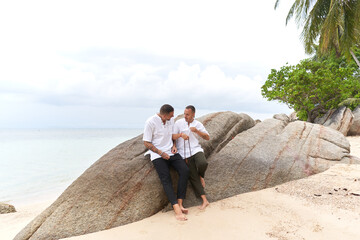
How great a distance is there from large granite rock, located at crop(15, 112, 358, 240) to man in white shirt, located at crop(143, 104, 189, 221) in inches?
15.3

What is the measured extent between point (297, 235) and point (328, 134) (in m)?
6.41

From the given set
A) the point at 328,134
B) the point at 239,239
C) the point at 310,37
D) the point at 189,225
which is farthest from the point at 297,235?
the point at 310,37

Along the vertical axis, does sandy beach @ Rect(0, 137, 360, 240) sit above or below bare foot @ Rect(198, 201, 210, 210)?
below

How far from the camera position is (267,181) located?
6.40 meters

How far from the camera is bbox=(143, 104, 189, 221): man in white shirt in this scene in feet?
16.7

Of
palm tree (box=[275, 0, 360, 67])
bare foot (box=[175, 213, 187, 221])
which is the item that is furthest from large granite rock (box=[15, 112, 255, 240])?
palm tree (box=[275, 0, 360, 67])

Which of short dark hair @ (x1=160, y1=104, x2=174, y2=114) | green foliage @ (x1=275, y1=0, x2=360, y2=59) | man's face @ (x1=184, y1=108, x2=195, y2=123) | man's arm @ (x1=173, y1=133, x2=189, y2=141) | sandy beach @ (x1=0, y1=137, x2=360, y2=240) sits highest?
green foliage @ (x1=275, y1=0, x2=360, y2=59)

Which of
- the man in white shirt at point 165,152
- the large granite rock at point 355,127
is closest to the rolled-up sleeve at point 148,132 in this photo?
the man in white shirt at point 165,152

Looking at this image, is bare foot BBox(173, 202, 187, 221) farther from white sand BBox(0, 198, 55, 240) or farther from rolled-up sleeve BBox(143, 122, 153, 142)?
white sand BBox(0, 198, 55, 240)

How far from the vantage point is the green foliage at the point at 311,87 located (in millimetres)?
20578

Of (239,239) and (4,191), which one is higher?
(239,239)

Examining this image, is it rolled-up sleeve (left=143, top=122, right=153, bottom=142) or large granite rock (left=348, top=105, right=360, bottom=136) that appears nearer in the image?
rolled-up sleeve (left=143, top=122, right=153, bottom=142)

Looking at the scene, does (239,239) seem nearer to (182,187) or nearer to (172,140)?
(182,187)

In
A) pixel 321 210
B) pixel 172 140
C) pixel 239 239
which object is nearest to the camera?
pixel 239 239
